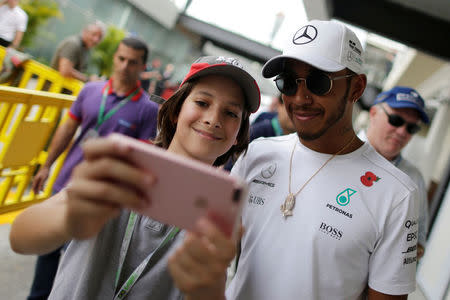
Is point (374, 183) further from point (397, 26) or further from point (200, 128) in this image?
point (397, 26)

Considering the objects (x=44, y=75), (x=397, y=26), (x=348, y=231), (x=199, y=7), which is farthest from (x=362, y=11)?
(x=199, y=7)

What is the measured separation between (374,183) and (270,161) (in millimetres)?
552

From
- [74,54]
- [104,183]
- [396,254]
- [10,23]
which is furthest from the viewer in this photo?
[10,23]

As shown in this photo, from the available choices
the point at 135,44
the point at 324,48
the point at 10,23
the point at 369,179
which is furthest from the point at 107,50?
the point at 369,179

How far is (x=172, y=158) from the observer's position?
844mm

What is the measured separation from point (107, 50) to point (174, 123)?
1265 cm

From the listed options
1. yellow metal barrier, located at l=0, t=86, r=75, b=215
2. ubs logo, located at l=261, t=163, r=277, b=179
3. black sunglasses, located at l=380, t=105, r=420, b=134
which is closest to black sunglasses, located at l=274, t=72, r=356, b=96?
ubs logo, located at l=261, t=163, r=277, b=179

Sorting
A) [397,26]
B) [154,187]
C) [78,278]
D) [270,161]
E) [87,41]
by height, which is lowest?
[78,278]

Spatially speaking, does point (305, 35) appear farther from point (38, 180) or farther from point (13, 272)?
point (13, 272)

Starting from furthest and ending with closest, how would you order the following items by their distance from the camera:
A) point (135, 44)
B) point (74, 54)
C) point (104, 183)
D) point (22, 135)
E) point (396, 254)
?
point (74, 54)
point (22, 135)
point (135, 44)
point (396, 254)
point (104, 183)

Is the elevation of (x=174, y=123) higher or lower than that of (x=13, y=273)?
higher

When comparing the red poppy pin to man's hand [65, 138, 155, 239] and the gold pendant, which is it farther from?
man's hand [65, 138, 155, 239]

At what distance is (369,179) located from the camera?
167 cm

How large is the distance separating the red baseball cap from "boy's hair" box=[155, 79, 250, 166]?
0.07 m
